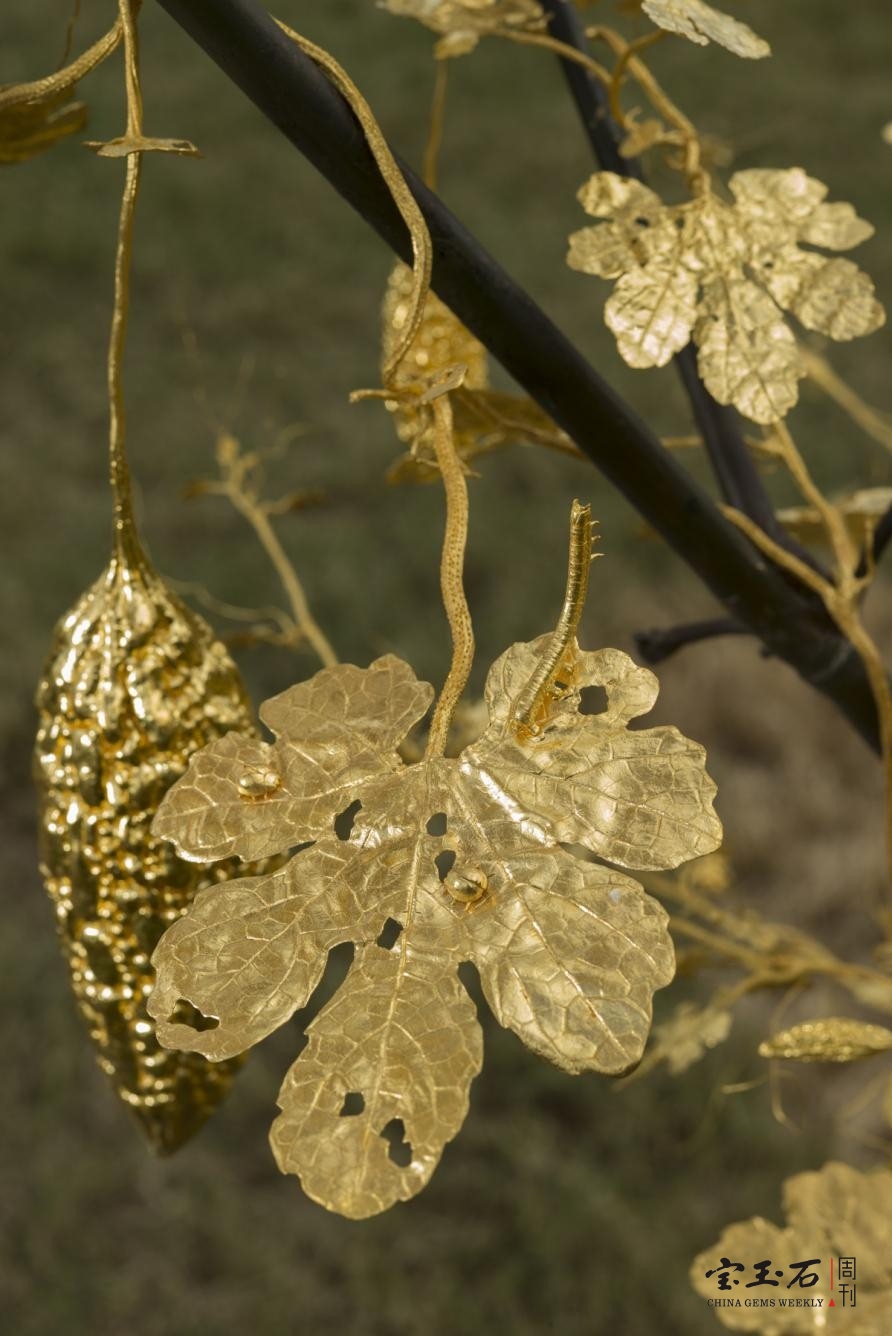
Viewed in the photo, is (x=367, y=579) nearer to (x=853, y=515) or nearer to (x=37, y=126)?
(x=853, y=515)

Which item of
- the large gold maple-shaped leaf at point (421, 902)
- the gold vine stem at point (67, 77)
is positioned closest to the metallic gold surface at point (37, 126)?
the gold vine stem at point (67, 77)

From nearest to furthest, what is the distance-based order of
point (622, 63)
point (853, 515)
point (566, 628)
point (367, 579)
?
point (566, 628) < point (622, 63) < point (853, 515) < point (367, 579)

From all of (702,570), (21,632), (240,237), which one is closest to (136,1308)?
(21,632)

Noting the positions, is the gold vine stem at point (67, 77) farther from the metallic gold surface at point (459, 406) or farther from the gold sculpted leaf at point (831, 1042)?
the gold sculpted leaf at point (831, 1042)

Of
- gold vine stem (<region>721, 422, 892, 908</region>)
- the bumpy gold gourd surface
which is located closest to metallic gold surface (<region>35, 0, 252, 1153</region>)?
the bumpy gold gourd surface

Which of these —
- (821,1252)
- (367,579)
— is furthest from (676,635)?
(367,579)
